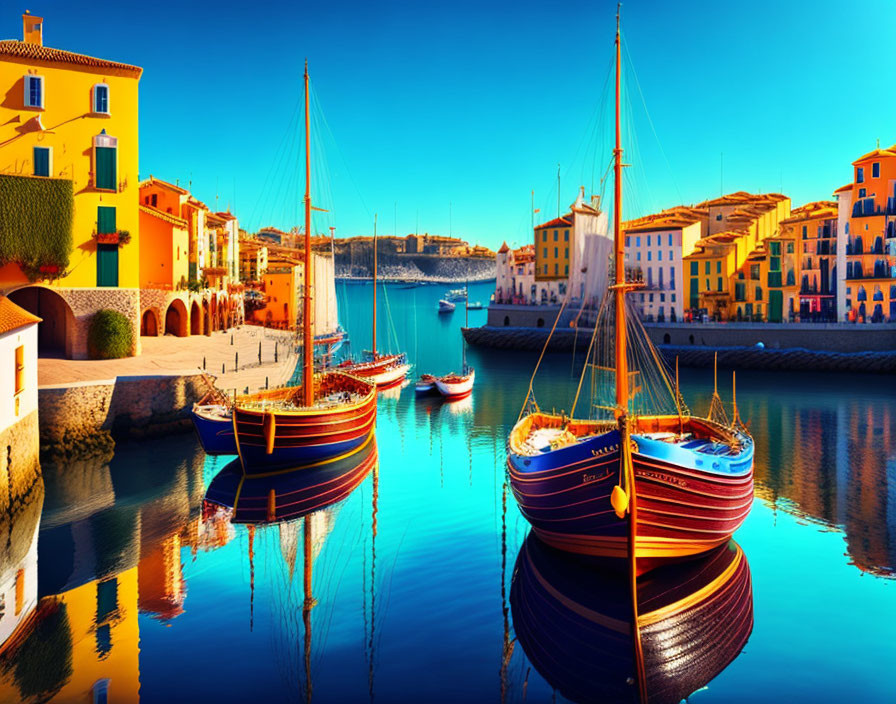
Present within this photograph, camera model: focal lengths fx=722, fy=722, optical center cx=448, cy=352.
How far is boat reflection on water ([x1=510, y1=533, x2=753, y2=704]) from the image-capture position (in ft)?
37.8

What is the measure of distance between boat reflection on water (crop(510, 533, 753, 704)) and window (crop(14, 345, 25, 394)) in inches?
543

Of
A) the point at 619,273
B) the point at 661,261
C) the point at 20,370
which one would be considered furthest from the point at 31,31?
the point at 661,261

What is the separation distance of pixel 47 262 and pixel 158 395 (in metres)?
7.78

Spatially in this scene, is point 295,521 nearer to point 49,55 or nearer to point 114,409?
point 114,409

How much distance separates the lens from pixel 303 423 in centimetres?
2300

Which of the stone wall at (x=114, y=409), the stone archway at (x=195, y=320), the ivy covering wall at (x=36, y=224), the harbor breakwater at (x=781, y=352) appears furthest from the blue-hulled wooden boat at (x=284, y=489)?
the harbor breakwater at (x=781, y=352)

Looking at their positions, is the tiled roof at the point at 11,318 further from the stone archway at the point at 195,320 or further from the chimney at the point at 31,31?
the stone archway at the point at 195,320

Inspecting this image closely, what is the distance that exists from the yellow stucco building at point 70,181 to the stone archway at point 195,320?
49.2 feet

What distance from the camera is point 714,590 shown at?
14555mm

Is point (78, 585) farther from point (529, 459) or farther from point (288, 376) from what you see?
point (288, 376)

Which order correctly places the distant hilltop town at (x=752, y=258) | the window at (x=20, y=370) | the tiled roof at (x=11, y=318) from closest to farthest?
the tiled roof at (x=11, y=318) < the window at (x=20, y=370) < the distant hilltop town at (x=752, y=258)

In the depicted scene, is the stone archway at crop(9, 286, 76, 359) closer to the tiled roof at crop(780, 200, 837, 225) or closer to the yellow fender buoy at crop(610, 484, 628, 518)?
the yellow fender buoy at crop(610, 484, 628, 518)

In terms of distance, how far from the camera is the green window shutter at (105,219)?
30.4 meters

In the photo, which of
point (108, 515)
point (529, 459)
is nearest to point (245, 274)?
point (108, 515)
